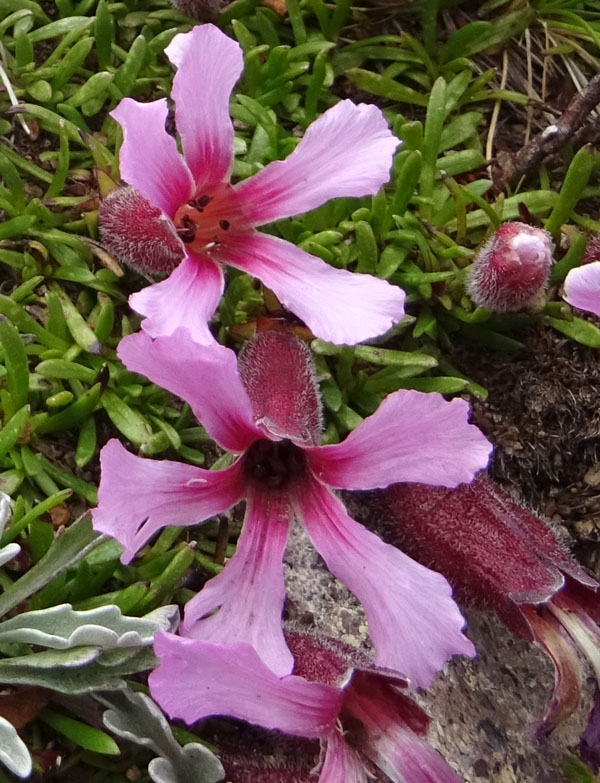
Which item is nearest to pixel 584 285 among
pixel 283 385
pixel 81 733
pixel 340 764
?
pixel 283 385

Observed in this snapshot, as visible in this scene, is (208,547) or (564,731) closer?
(564,731)

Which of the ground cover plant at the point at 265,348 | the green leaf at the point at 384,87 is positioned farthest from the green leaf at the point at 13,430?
the green leaf at the point at 384,87

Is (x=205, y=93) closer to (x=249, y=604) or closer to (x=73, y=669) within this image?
(x=249, y=604)

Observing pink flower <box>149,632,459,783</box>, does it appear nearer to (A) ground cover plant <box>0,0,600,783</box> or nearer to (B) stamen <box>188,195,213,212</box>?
(A) ground cover plant <box>0,0,600,783</box>

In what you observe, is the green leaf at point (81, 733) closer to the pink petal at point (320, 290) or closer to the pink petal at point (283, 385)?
the pink petal at point (283, 385)

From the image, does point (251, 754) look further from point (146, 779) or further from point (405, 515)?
point (405, 515)

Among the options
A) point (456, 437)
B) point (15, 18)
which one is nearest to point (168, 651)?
point (456, 437)

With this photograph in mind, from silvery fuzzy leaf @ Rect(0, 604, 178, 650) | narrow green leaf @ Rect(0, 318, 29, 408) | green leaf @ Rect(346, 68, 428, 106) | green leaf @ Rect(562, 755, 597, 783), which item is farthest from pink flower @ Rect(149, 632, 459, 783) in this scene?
green leaf @ Rect(346, 68, 428, 106)
